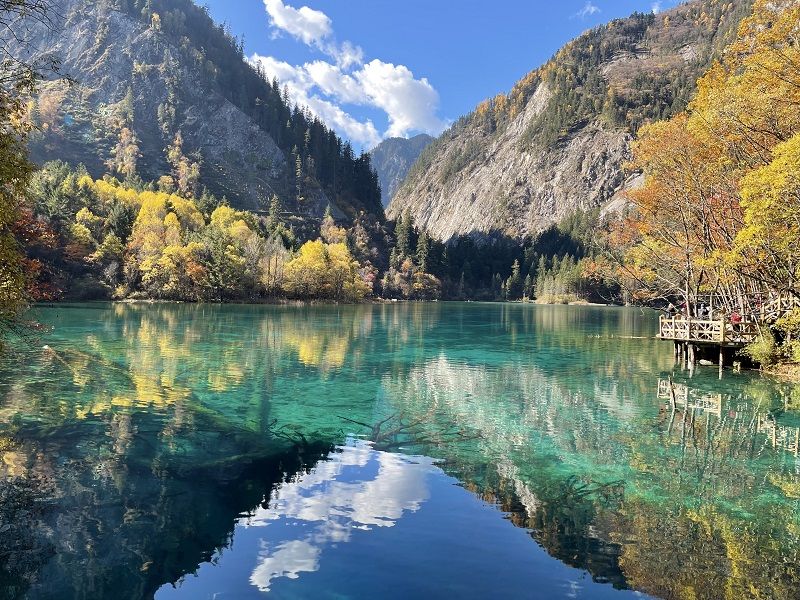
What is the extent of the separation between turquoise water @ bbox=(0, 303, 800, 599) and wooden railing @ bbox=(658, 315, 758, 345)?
3.45 meters

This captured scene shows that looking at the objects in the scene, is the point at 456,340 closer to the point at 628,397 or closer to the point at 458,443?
the point at 628,397

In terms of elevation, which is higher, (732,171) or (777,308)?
(732,171)

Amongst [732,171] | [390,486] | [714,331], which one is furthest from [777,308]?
[390,486]

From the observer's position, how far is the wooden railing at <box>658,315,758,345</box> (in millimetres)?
34094

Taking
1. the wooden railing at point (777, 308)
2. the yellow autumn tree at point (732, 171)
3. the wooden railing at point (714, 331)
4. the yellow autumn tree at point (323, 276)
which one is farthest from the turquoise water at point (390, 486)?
the yellow autumn tree at point (323, 276)

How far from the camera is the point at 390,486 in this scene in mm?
14594

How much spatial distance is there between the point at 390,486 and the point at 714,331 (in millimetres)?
28123

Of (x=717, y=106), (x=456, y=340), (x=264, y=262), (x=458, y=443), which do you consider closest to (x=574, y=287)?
(x=264, y=262)

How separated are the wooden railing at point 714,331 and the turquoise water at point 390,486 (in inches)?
136

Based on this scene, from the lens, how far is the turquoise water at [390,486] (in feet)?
32.8

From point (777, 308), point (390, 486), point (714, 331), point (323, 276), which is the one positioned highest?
point (323, 276)

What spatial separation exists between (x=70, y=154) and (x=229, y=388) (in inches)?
7139

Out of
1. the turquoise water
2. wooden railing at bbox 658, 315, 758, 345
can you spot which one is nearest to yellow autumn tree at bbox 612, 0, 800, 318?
wooden railing at bbox 658, 315, 758, 345

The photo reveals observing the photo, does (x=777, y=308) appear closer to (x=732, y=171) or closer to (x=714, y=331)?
(x=714, y=331)
